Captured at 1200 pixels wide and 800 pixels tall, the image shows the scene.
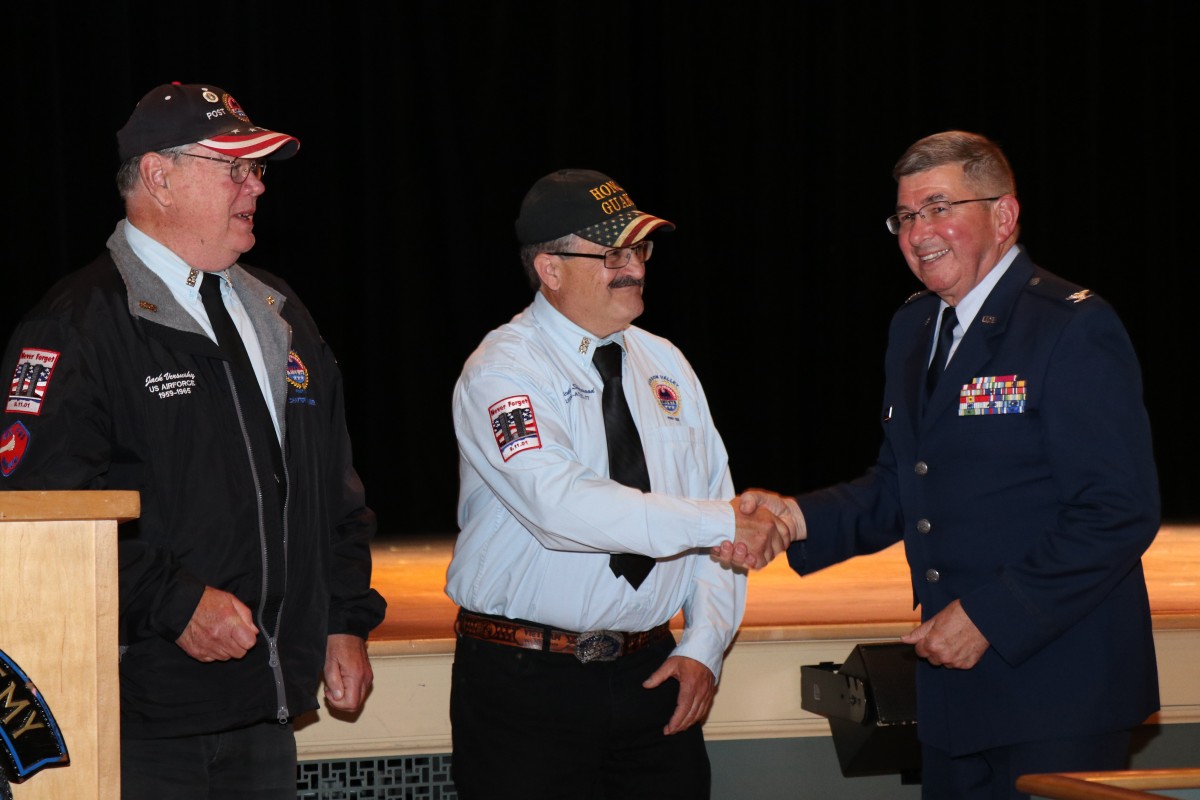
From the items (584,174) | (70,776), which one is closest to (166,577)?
(70,776)

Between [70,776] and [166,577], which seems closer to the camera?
[70,776]

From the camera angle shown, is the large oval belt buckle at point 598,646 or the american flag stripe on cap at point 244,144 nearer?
the american flag stripe on cap at point 244,144

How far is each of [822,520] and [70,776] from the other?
148 cm

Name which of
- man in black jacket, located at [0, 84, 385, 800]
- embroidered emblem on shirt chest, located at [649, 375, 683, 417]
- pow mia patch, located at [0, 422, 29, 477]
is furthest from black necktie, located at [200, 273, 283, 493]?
embroidered emblem on shirt chest, located at [649, 375, 683, 417]

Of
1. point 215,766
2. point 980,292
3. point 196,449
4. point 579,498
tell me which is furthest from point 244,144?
point 980,292

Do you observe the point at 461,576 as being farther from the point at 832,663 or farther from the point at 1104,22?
the point at 1104,22

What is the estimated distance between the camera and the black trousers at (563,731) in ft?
6.59

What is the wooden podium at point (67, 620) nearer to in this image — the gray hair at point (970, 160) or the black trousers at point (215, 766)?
the black trousers at point (215, 766)

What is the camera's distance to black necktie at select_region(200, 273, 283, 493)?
182cm

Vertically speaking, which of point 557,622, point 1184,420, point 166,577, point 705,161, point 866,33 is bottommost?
point 1184,420

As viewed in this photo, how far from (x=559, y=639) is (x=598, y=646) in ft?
0.20

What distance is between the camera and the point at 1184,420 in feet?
20.0

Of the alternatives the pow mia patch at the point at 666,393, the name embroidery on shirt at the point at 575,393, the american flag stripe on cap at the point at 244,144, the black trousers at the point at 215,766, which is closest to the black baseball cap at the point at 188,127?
the american flag stripe on cap at the point at 244,144

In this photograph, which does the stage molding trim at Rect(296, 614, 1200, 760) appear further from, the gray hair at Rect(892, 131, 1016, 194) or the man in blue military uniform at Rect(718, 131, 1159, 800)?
the gray hair at Rect(892, 131, 1016, 194)
